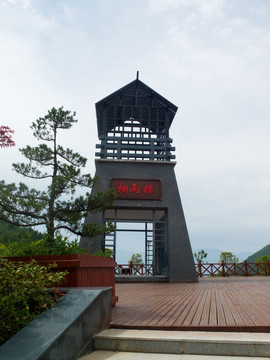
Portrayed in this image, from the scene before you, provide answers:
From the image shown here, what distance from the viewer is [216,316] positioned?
13.0 ft

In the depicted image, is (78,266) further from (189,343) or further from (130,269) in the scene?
(130,269)

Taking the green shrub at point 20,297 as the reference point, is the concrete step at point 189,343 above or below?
below

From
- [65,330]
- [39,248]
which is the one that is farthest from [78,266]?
[65,330]

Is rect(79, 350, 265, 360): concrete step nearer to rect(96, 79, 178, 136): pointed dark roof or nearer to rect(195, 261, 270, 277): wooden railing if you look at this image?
rect(96, 79, 178, 136): pointed dark roof

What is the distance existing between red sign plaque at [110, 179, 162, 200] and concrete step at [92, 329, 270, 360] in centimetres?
1019

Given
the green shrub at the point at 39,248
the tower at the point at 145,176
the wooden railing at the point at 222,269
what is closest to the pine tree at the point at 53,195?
the green shrub at the point at 39,248

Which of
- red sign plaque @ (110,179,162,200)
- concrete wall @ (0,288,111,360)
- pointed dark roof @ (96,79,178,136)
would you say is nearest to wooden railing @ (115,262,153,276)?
red sign plaque @ (110,179,162,200)

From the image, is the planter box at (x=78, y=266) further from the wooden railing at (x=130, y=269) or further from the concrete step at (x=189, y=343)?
the wooden railing at (x=130, y=269)

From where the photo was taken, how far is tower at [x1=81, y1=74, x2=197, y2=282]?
13000 millimetres

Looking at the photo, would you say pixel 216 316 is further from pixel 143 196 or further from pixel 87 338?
pixel 143 196

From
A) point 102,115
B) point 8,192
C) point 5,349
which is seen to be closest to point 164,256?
point 102,115

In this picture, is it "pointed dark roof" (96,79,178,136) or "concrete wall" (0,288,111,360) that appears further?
"pointed dark roof" (96,79,178,136)

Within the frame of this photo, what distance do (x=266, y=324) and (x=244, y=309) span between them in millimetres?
1263

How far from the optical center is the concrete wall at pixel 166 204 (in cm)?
1280
